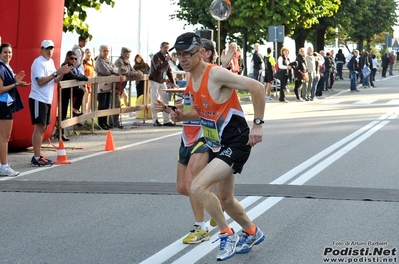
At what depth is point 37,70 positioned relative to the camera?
13.3 m

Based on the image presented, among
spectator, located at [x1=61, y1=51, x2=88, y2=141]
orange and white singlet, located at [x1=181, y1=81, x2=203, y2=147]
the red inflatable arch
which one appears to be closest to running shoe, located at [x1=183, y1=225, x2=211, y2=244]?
orange and white singlet, located at [x1=181, y1=81, x2=203, y2=147]

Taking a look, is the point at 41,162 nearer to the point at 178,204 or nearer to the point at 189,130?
the point at 178,204

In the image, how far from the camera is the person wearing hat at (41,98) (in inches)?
520

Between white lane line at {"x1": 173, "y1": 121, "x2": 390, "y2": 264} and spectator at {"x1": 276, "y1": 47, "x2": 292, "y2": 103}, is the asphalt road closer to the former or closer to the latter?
white lane line at {"x1": 173, "y1": 121, "x2": 390, "y2": 264}

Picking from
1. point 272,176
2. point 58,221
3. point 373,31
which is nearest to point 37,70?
point 272,176

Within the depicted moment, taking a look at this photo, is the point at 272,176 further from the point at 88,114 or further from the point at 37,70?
the point at 88,114

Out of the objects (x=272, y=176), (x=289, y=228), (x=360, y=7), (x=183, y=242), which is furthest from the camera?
(x=360, y=7)

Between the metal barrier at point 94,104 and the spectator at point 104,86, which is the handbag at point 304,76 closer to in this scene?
the metal barrier at point 94,104

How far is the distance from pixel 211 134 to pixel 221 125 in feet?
0.47

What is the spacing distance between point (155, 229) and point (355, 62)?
31442mm

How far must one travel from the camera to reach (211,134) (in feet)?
24.1

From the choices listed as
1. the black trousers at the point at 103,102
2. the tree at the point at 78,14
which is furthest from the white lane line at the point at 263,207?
the tree at the point at 78,14

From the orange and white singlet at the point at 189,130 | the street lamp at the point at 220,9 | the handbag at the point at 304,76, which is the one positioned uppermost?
the street lamp at the point at 220,9

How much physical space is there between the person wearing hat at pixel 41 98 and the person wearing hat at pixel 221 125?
6.22 meters
